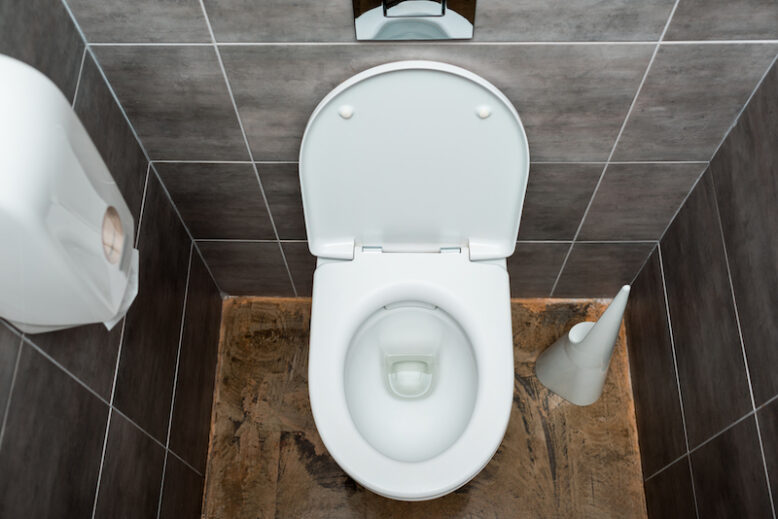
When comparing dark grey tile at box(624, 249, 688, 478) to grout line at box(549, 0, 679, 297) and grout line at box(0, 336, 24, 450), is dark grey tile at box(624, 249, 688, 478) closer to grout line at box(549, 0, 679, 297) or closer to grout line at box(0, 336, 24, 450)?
grout line at box(549, 0, 679, 297)

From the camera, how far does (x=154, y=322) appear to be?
1280 mm

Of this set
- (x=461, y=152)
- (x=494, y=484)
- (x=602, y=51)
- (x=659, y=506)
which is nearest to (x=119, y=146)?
(x=461, y=152)

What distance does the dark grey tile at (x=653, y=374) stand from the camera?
1.41 m

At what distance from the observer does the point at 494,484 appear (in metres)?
1.53

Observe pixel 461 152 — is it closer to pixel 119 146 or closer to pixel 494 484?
pixel 119 146

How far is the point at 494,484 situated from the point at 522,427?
0.16 m

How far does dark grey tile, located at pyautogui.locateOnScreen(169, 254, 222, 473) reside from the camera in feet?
4.70

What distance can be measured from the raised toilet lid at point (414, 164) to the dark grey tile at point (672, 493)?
618mm

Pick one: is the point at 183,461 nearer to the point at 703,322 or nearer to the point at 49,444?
the point at 49,444

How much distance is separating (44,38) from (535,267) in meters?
1.15

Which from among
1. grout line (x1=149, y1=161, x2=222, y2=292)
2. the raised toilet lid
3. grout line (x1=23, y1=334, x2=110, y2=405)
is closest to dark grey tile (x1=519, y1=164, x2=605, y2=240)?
the raised toilet lid

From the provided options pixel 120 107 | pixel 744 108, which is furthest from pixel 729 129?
pixel 120 107

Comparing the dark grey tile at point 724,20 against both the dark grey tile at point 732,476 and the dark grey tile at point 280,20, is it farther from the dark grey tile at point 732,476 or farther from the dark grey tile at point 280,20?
the dark grey tile at point 732,476

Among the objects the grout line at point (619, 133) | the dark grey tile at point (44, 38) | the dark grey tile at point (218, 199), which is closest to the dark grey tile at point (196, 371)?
the dark grey tile at point (218, 199)
